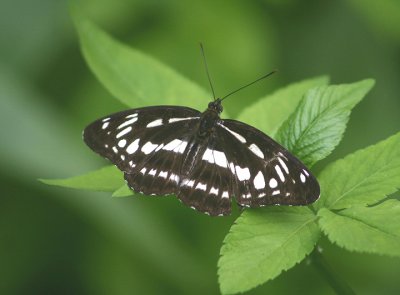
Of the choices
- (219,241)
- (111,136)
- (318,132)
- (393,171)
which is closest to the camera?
(393,171)

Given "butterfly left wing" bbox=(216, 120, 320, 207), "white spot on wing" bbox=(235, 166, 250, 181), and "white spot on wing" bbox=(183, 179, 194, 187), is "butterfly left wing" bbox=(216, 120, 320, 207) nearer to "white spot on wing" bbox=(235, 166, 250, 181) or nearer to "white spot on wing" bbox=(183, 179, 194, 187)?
"white spot on wing" bbox=(235, 166, 250, 181)

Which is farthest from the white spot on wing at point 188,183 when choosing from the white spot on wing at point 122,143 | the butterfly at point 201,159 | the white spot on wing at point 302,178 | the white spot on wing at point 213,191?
the white spot on wing at point 302,178

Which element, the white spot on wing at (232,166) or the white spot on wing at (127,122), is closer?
the white spot on wing at (232,166)

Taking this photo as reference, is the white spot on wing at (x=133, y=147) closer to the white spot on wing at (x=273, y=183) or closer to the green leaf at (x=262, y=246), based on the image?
the white spot on wing at (x=273, y=183)

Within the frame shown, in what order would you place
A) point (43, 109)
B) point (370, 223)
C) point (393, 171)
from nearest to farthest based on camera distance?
point (370, 223) < point (393, 171) < point (43, 109)

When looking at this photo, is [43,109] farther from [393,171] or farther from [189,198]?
[393,171]

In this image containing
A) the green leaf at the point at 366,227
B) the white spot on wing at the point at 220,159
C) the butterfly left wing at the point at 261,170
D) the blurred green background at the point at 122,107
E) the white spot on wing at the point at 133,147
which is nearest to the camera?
the green leaf at the point at 366,227

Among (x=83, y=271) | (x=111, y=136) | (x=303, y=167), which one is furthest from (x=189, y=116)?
(x=83, y=271)

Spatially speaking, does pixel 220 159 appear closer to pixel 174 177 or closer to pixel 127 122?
pixel 174 177
